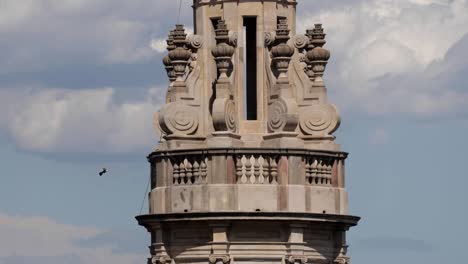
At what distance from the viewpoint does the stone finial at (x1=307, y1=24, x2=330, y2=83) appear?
5638 cm

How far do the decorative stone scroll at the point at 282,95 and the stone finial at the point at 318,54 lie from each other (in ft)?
2.85

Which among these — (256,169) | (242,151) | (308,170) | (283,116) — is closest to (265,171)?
(256,169)

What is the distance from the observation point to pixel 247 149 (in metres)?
55.1

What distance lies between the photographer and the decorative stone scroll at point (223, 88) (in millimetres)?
55188

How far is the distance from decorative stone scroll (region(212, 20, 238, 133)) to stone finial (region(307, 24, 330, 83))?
206 centimetres

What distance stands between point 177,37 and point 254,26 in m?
1.94

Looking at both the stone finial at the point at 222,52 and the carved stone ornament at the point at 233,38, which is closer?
the stone finial at the point at 222,52

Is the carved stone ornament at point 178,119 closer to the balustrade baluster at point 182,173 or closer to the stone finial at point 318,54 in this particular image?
the balustrade baluster at point 182,173

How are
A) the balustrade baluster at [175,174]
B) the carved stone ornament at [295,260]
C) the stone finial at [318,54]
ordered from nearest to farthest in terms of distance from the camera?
the carved stone ornament at [295,260] < the balustrade baluster at [175,174] < the stone finial at [318,54]

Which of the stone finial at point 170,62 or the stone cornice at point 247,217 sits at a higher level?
the stone finial at point 170,62

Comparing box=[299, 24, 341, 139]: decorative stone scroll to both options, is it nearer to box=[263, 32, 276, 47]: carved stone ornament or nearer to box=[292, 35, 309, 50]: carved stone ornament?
box=[292, 35, 309, 50]: carved stone ornament

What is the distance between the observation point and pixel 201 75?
5656cm

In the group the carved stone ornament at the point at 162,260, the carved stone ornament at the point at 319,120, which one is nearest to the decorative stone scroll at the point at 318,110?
Answer: the carved stone ornament at the point at 319,120

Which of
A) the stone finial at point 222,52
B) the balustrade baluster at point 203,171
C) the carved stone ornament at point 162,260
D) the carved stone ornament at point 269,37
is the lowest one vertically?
the carved stone ornament at point 162,260
